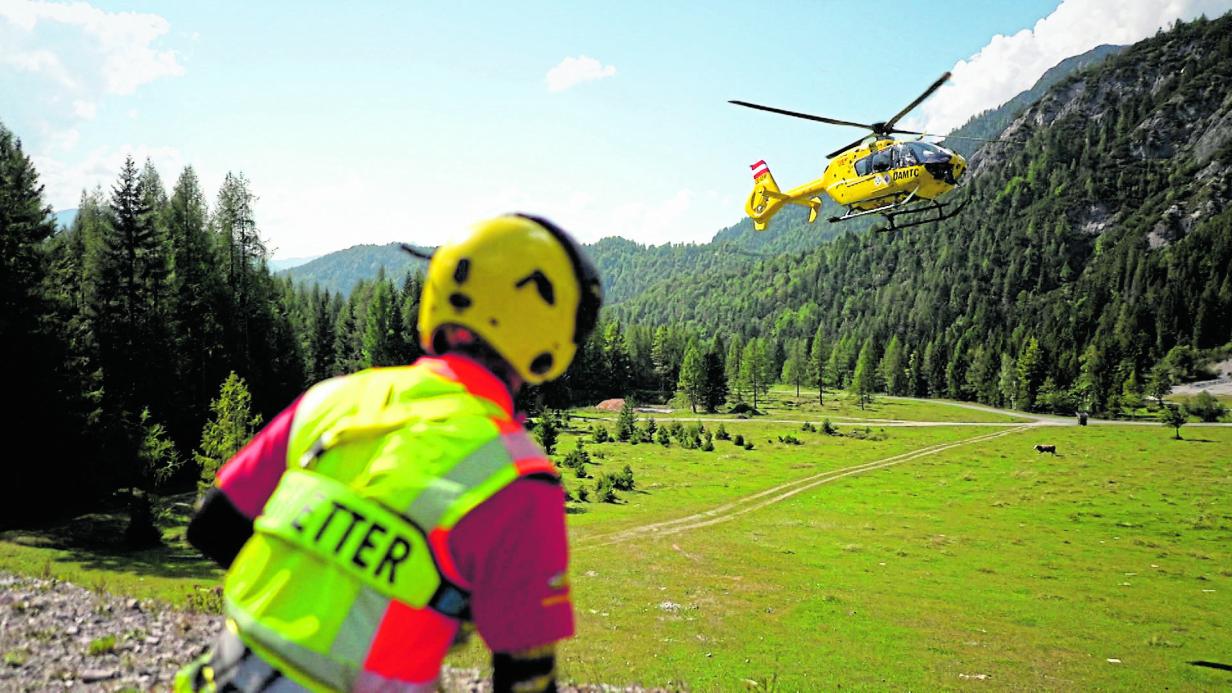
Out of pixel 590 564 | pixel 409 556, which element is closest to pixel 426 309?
pixel 409 556

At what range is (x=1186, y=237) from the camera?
6604 inches

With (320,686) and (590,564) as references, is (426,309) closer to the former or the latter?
(320,686)

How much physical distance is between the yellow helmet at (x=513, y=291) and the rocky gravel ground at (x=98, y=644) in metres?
7.90

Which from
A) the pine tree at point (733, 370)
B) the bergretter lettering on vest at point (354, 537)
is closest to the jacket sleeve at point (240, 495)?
the bergretter lettering on vest at point (354, 537)

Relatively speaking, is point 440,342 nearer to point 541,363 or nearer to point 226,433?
point 541,363

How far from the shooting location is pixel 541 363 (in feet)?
8.56

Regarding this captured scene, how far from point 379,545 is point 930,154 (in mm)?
27233

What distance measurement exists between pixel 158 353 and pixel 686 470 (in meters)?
42.8

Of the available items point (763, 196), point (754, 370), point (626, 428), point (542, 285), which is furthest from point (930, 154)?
point (754, 370)

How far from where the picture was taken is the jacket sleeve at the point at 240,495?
2.47m

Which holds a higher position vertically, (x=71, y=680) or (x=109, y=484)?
(x=71, y=680)

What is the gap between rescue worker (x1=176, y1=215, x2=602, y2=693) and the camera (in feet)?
6.15

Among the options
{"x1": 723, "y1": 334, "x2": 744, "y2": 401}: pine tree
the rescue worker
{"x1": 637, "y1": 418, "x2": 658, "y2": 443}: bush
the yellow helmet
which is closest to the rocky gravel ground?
the rescue worker

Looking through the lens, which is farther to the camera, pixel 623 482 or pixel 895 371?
pixel 895 371
